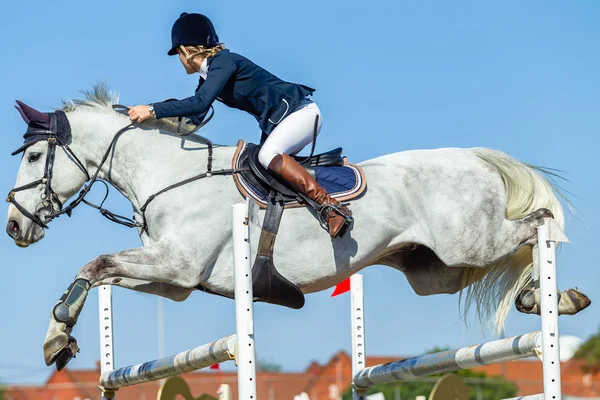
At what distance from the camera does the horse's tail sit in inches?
233

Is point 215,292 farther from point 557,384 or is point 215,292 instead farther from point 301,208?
point 557,384

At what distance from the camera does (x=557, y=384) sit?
425 centimetres

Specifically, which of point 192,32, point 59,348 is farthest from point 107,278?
point 192,32

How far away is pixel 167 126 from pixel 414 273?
177cm

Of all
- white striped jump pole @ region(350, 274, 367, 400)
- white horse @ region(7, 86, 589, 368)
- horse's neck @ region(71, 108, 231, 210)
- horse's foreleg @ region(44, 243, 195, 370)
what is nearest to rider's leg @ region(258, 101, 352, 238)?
white horse @ region(7, 86, 589, 368)

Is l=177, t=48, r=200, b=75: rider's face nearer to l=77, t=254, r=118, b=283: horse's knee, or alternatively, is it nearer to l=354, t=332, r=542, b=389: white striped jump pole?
l=77, t=254, r=118, b=283: horse's knee

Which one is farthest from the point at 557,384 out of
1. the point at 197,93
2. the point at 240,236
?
the point at 197,93

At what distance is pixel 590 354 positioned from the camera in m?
32.4

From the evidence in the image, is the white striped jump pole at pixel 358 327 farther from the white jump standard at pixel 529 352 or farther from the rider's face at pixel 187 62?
the rider's face at pixel 187 62

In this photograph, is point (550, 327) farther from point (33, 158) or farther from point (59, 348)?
point (33, 158)

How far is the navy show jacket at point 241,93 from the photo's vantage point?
5.29 m

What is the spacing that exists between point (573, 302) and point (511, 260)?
0.63 m

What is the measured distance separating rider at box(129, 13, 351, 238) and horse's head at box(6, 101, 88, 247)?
48 cm

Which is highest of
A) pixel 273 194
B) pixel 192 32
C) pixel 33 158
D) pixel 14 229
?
pixel 192 32
